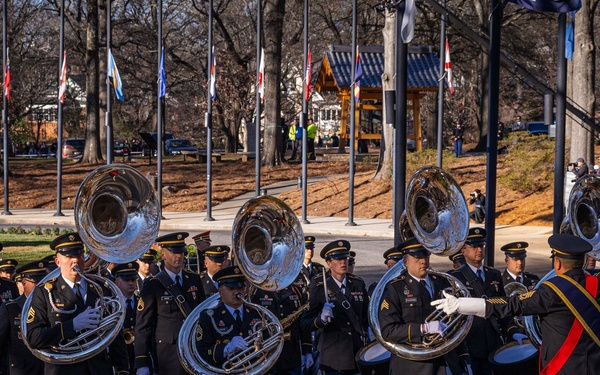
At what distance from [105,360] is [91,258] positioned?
2.31 meters

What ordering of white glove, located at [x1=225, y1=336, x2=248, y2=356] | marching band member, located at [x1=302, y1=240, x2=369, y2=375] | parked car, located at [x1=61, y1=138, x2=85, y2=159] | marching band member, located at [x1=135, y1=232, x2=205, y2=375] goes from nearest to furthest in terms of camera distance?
white glove, located at [x1=225, y1=336, x2=248, y2=356] → marching band member, located at [x1=135, y1=232, x2=205, y2=375] → marching band member, located at [x1=302, y1=240, x2=369, y2=375] → parked car, located at [x1=61, y1=138, x2=85, y2=159]

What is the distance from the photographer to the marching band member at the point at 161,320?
8945 millimetres

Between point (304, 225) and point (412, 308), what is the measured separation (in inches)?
756

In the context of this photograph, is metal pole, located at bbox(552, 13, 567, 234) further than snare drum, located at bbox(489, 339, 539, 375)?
Yes

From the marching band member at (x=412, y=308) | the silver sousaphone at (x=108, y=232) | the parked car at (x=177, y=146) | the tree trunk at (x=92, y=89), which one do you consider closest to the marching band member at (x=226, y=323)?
the silver sousaphone at (x=108, y=232)

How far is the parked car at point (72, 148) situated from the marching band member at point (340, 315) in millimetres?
46662

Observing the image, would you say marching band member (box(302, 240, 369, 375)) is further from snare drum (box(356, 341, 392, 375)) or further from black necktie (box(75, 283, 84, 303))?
black necktie (box(75, 283, 84, 303))

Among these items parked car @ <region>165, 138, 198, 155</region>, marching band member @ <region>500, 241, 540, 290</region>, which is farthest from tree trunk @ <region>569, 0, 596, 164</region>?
parked car @ <region>165, 138, 198, 155</region>

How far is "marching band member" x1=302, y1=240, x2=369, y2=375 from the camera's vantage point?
375 inches

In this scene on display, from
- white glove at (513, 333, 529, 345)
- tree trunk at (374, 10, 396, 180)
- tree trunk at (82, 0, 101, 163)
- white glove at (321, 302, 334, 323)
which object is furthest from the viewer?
tree trunk at (82, 0, 101, 163)

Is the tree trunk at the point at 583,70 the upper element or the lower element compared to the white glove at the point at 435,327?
upper

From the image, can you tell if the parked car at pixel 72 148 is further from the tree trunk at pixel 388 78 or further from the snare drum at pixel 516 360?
the snare drum at pixel 516 360

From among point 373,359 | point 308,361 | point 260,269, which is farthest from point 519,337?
point 260,269

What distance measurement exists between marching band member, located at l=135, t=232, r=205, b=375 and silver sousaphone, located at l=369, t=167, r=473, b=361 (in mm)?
2039
